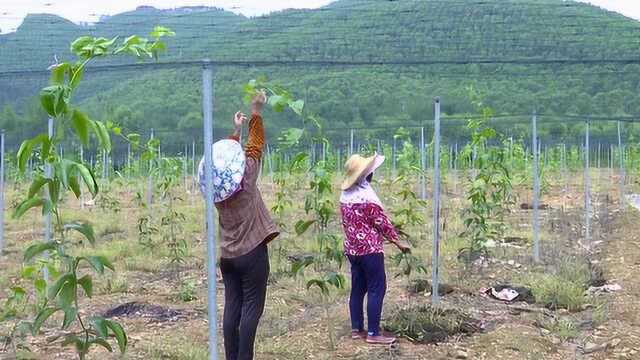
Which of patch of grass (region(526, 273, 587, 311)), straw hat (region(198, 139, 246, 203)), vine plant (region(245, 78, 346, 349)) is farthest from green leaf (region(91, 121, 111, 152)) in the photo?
patch of grass (region(526, 273, 587, 311))

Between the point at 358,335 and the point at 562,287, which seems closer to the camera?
the point at 358,335

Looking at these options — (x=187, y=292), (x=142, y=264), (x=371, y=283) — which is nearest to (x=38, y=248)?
(x=371, y=283)

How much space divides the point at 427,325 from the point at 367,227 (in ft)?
3.02

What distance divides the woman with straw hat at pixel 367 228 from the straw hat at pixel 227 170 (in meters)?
1.19

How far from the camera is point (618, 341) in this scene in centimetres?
511

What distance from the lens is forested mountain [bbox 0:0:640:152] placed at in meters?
8.76

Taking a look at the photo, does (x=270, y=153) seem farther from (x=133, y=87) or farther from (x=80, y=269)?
(x=80, y=269)

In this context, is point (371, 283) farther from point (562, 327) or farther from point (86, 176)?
point (86, 176)

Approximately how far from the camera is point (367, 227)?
16.1 ft

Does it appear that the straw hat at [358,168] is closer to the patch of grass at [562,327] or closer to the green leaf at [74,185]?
the patch of grass at [562,327]

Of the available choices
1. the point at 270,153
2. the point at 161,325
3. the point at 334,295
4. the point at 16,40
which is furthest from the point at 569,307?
the point at 270,153

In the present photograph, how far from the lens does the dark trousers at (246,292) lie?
394 centimetres

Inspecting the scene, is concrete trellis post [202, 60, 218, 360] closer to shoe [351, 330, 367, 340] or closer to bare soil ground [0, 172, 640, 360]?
bare soil ground [0, 172, 640, 360]

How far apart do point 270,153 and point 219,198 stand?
43.1 feet
